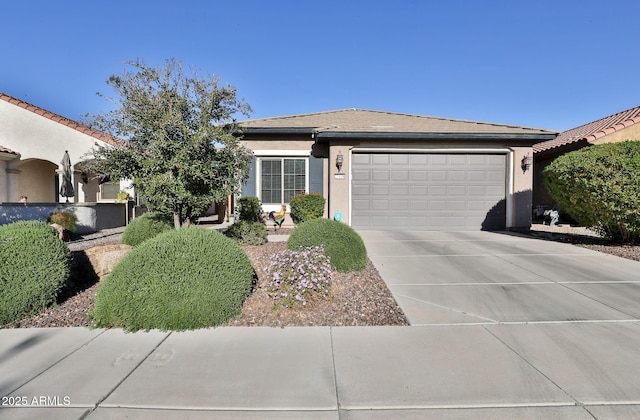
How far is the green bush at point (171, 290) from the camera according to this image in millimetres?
3533

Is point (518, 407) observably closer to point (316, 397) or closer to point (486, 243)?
point (316, 397)

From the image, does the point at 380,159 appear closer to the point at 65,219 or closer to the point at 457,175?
the point at 457,175

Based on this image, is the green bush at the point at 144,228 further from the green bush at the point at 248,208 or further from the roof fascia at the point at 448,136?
the roof fascia at the point at 448,136

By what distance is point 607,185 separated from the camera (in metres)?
7.28

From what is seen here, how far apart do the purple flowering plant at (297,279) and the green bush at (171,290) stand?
0.48m

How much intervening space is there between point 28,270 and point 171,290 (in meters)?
1.93

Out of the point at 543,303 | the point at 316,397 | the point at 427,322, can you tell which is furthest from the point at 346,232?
the point at 316,397

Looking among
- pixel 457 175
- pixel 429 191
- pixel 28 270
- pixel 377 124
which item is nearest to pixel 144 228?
pixel 28 270

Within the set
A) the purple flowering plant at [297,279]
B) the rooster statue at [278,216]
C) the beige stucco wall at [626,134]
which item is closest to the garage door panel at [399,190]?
the rooster statue at [278,216]

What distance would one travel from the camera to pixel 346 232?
5859mm

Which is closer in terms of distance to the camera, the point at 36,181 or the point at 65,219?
the point at 65,219

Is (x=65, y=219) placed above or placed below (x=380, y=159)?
below

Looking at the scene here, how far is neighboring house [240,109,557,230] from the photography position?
1103cm

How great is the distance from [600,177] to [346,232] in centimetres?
647
